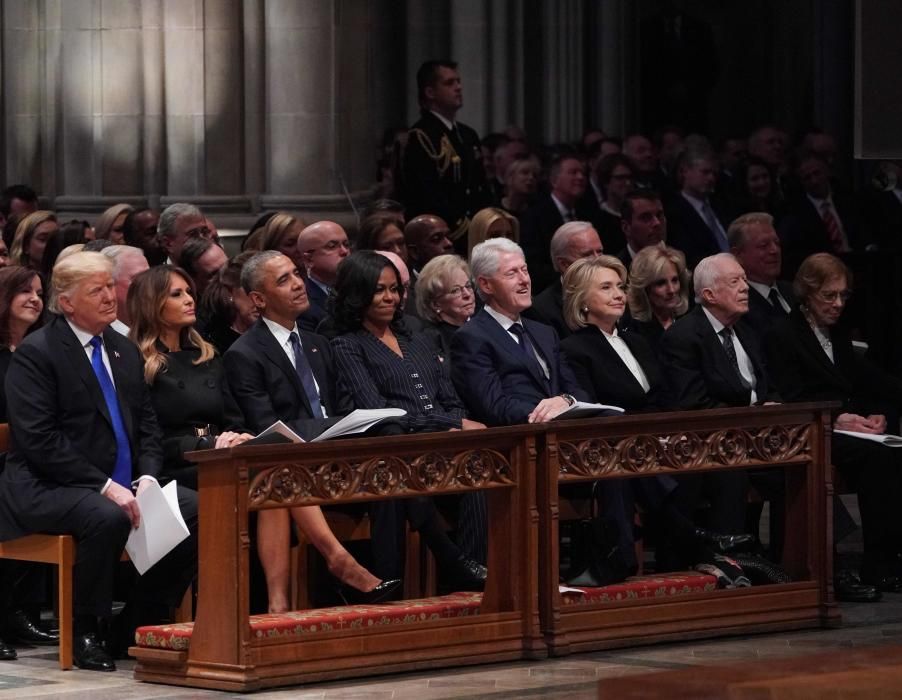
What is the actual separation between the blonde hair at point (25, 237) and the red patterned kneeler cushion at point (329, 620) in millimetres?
3866

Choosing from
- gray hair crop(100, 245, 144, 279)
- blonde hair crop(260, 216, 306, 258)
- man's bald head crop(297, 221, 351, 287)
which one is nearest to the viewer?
gray hair crop(100, 245, 144, 279)

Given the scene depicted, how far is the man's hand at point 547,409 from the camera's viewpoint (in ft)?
27.2

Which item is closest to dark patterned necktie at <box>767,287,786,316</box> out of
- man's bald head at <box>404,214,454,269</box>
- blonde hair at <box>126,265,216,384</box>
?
man's bald head at <box>404,214,454,269</box>

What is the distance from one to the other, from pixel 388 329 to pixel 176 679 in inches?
76.9

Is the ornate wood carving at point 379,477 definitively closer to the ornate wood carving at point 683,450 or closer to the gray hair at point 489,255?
the ornate wood carving at point 683,450

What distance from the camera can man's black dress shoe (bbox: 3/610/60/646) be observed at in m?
8.40

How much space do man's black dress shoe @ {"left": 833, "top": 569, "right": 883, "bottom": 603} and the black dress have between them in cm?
293

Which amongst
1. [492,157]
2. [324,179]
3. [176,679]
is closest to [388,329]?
[176,679]

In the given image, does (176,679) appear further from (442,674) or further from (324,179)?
(324,179)

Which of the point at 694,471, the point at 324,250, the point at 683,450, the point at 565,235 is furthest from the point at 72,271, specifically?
the point at 565,235

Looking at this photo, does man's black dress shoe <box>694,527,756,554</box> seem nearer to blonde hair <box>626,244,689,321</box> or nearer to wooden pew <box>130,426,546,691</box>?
wooden pew <box>130,426,546,691</box>

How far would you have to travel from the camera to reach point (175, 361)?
330 inches

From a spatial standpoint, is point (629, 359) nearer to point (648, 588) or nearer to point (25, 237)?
point (648, 588)

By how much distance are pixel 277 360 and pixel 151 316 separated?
54cm
